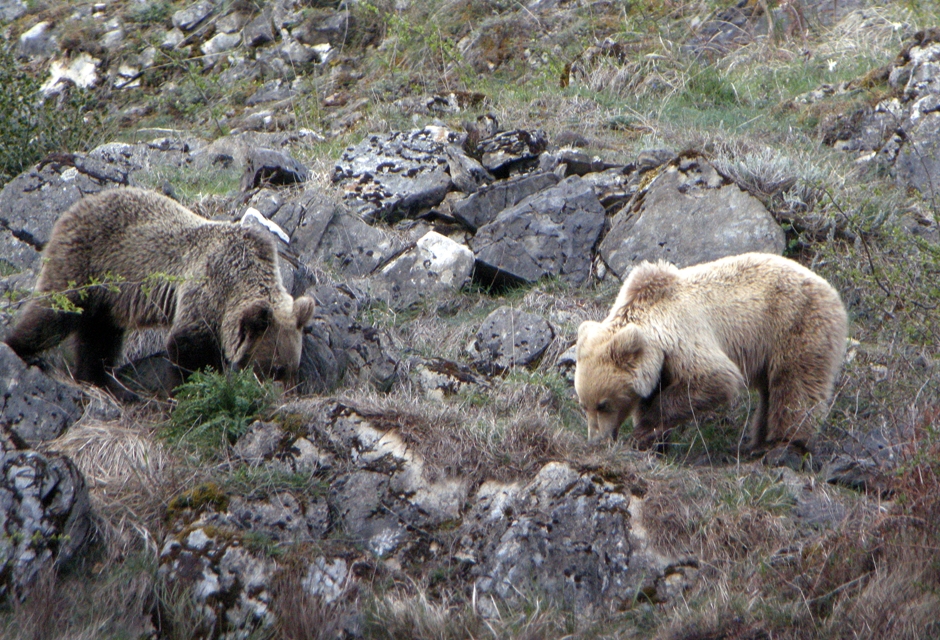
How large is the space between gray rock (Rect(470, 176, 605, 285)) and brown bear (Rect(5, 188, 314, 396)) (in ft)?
8.37

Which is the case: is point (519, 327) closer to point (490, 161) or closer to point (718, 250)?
point (718, 250)

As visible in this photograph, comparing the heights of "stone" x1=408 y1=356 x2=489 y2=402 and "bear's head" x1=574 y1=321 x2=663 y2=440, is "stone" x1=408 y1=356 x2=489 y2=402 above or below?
below

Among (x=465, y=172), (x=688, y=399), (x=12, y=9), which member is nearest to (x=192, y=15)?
(x=12, y=9)

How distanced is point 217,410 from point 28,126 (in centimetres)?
604

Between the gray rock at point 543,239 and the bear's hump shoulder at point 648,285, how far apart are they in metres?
2.34

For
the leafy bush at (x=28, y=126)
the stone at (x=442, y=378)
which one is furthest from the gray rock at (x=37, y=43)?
the stone at (x=442, y=378)

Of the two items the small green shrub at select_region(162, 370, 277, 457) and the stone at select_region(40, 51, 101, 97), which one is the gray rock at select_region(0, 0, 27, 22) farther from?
the small green shrub at select_region(162, 370, 277, 457)

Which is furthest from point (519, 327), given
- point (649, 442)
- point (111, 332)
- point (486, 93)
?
point (486, 93)

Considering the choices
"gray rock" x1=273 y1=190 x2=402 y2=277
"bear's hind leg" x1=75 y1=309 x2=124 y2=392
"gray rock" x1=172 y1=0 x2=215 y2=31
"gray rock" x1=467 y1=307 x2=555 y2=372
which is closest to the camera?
"bear's hind leg" x1=75 y1=309 x2=124 y2=392

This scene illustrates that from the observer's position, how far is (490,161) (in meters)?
9.98

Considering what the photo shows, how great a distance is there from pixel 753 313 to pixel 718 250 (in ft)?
7.30

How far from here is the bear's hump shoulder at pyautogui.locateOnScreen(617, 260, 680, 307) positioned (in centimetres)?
559

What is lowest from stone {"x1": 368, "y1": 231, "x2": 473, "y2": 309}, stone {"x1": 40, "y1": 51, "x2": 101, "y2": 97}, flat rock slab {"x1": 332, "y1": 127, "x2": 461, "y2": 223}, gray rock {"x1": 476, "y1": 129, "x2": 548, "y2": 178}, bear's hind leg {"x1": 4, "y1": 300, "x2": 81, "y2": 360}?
stone {"x1": 40, "y1": 51, "x2": 101, "y2": 97}

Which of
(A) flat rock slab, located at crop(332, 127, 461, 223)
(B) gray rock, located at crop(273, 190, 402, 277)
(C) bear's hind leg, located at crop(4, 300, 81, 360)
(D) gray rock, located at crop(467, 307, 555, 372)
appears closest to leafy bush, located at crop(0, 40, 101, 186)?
(B) gray rock, located at crop(273, 190, 402, 277)
